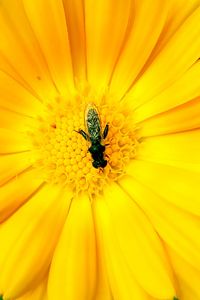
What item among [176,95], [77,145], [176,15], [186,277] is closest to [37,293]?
[186,277]

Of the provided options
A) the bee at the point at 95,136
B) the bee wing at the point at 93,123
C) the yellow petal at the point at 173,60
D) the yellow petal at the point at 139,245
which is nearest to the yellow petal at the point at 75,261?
the yellow petal at the point at 139,245

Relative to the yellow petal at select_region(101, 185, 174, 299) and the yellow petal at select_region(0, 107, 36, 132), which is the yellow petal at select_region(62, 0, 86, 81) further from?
the yellow petal at select_region(101, 185, 174, 299)

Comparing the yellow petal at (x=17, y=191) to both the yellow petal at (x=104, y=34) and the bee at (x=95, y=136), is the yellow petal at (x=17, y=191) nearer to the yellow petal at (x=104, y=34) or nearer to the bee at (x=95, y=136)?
the bee at (x=95, y=136)

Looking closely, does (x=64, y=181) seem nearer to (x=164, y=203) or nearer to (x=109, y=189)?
(x=109, y=189)

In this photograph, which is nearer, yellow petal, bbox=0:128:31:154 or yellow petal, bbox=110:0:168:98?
yellow petal, bbox=110:0:168:98

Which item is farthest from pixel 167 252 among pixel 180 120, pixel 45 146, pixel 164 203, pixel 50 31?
pixel 50 31

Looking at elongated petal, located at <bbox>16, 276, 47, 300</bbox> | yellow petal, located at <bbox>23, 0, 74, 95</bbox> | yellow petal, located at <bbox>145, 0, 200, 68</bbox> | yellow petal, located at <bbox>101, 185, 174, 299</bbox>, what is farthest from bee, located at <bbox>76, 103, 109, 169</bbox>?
elongated petal, located at <bbox>16, 276, 47, 300</bbox>

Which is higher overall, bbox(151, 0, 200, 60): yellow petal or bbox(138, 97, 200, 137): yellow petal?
bbox(151, 0, 200, 60): yellow petal
